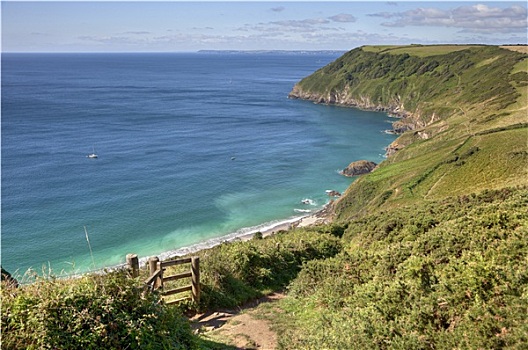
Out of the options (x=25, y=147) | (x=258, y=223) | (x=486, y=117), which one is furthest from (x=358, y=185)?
(x=25, y=147)

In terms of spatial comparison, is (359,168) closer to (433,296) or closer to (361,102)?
(433,296)

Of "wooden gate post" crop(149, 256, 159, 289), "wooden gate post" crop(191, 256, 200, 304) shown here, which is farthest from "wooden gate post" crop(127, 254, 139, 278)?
"wooden gate post" crop(191, 256, 200, 304)

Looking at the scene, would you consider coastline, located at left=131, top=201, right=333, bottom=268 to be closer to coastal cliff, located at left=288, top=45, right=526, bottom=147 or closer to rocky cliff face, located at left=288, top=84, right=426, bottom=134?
coastal cliff, located at left=288, top=45, right=526, bottom=147

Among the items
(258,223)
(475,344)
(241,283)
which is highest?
(475,344)

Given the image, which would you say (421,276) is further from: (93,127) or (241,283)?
(93,127)

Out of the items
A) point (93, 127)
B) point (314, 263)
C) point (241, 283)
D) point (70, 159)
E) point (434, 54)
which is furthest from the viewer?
point (434, 54)

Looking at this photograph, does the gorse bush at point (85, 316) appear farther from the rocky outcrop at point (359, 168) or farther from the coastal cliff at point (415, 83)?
the coastal cliff at point (415, 83)

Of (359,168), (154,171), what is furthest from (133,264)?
(359,168)
